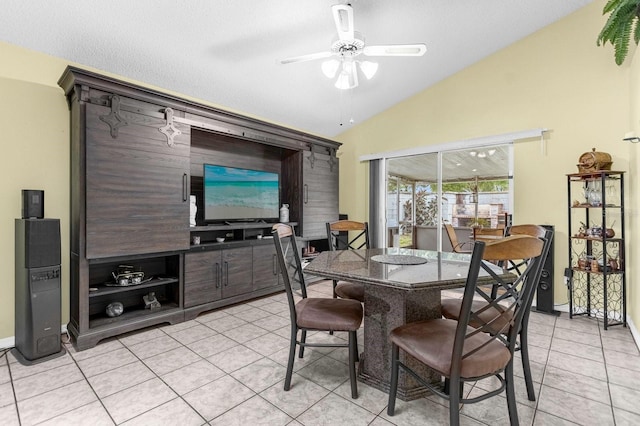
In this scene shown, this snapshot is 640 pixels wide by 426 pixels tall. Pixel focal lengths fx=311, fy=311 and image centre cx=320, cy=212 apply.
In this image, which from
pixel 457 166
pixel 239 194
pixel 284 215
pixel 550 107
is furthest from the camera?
pixel 457 166

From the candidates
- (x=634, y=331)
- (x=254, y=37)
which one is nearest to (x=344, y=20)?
(x=254, y=37)

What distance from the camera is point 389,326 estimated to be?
6.21 feet

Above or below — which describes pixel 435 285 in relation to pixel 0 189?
below

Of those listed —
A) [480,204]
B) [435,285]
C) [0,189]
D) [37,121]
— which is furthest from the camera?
[480,204]

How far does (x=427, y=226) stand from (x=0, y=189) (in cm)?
515

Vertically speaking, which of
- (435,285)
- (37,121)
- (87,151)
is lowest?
(435,285)

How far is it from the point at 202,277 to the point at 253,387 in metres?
1.59

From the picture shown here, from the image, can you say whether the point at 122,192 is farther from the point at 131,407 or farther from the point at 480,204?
the point at 480,204

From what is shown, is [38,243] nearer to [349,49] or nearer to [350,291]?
[350,291]

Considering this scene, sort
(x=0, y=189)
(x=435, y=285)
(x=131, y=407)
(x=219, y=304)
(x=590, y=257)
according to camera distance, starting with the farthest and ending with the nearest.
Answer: (x=219, y=304)
(x=590, y=257)
(x=0, y=189)
(x=131, y=407)
(x=435, y=285)

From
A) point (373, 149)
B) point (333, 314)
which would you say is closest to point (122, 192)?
point (333, 314)

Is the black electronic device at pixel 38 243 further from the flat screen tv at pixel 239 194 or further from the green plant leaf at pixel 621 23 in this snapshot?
the green plant leaf at pixel 621 23

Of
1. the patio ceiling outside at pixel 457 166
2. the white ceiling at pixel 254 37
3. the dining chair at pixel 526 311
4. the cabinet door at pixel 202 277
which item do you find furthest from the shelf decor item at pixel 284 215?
the dining chair at pixel 526 311

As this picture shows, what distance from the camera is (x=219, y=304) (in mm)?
3402
